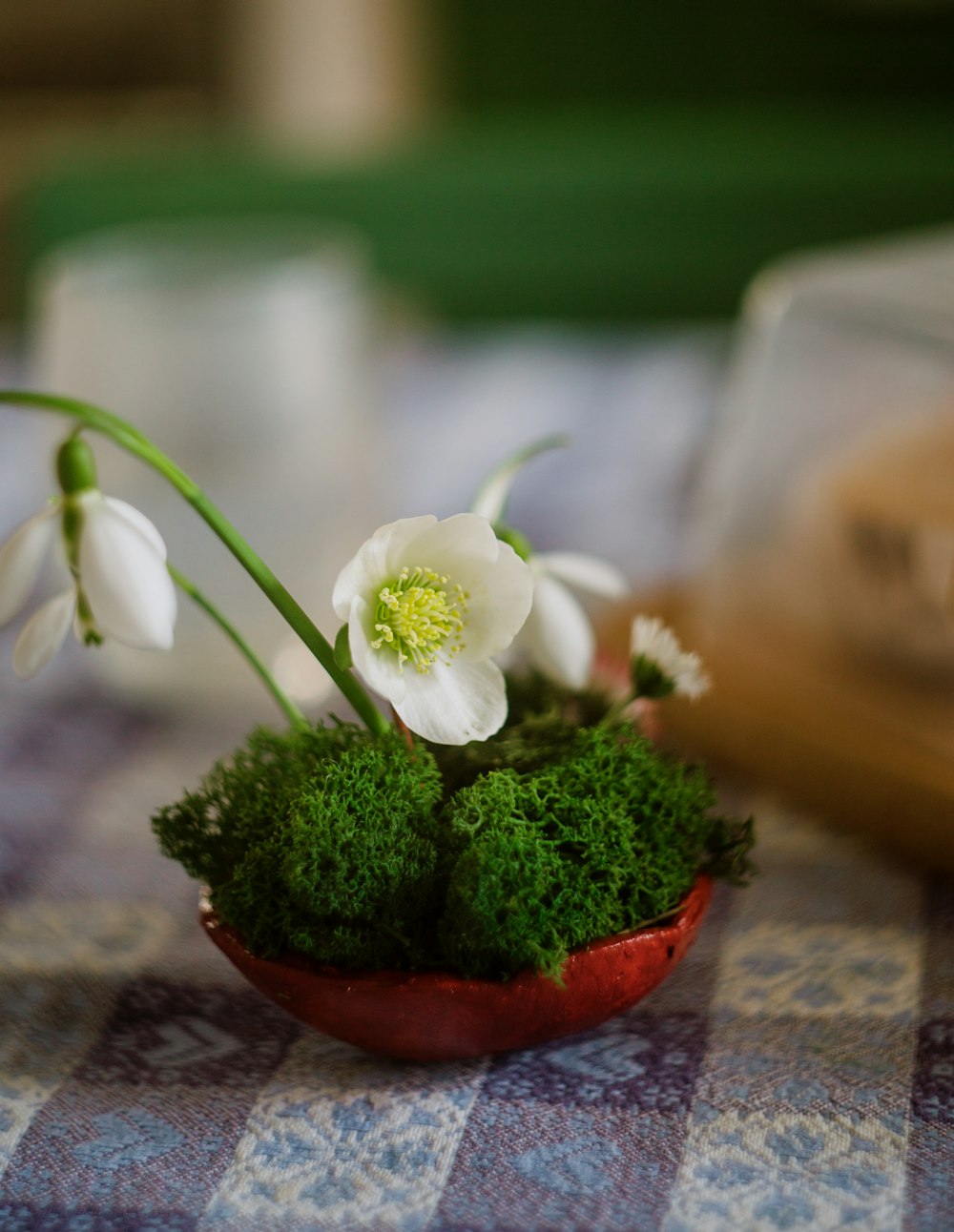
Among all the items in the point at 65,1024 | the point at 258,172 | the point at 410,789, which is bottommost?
the point at 258,172

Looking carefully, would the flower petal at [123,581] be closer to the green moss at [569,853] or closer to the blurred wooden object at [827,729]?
the green moss at [569,853]

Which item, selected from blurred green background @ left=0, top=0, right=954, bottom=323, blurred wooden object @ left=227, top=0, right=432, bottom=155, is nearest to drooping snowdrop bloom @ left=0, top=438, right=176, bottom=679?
blurred green background @ left=0, top=0, right=954, bottom=323

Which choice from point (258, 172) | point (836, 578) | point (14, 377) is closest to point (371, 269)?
point (258, 172)

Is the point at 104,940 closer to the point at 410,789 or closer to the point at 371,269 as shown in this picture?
the point at 410,789

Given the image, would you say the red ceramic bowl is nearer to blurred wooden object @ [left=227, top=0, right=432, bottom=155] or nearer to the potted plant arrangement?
the potted plant arrangement

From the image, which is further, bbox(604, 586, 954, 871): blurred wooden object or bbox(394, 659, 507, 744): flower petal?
bbox(604, 586, 954, 871): blurred wooden object

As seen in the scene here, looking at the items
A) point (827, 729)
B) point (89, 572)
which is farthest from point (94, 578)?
point (827, 729)
